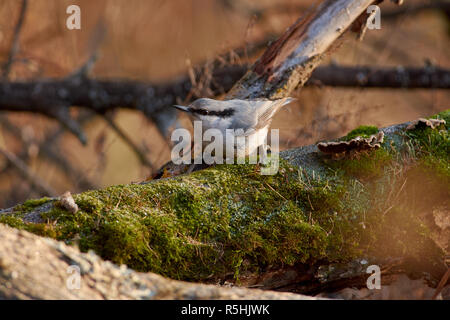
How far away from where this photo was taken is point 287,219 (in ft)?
9.48

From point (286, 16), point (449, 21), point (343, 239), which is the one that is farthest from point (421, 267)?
point (449, 21)

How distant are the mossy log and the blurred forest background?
10.6ft

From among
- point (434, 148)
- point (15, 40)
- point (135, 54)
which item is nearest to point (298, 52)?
point (434, 148)

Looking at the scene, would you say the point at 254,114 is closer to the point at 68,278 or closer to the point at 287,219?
the point at 287,219

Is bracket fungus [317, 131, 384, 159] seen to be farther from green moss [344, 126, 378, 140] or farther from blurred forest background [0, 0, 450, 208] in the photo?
blurred forest background [0, 0, 450, 208]

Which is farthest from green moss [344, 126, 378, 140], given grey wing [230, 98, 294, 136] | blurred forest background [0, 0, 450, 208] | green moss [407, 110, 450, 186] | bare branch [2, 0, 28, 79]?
bare branch [2, 0, 28, 79]

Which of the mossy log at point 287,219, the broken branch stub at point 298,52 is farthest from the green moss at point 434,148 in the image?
the broken branch stub at point 298,52

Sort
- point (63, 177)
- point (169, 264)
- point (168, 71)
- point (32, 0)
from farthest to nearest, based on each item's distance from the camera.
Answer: point (168, 71) → point (63, 177) → point (32, 0) → point (169, 264)

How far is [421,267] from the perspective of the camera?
120 inches

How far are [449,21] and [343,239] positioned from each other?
7.39 metres

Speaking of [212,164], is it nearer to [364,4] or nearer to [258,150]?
[258,150]

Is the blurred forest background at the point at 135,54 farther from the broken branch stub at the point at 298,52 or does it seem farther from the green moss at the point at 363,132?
the green moss at the point at 363,132

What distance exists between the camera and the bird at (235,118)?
148 inches
